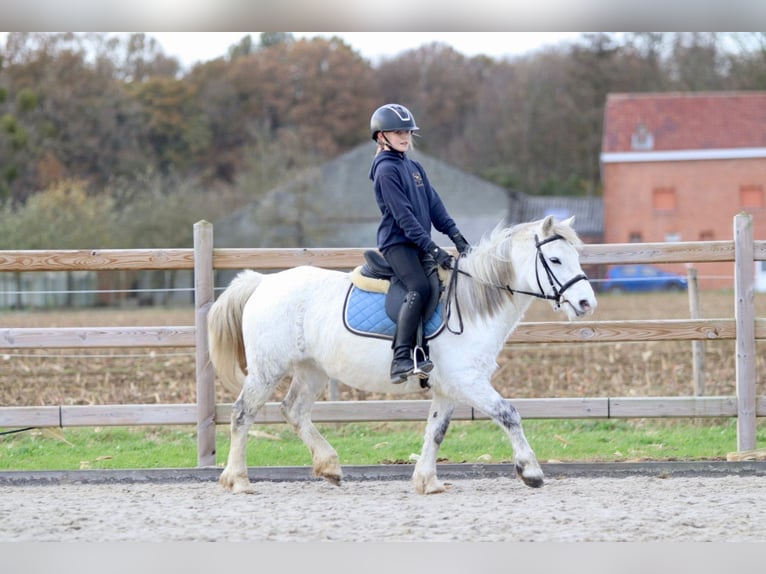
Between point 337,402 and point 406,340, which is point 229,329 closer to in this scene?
point 337,402

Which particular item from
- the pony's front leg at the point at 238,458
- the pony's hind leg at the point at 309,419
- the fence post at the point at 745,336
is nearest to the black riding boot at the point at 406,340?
the pony's hind leg at the point at 309,419

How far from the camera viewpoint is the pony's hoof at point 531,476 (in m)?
6.80

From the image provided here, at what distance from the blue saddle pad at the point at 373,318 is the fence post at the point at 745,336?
2.64 m

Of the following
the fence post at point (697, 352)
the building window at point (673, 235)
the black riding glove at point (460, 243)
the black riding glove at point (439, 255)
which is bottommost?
the fence post at point (697, 352)

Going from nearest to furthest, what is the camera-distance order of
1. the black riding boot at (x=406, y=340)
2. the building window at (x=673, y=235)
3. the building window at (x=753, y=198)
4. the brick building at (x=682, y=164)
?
the black riding boot at (x=406, y=340) → the brick building at (x=682, y=164) → the building window at (x=753, y=198) → the building window at (x=673, y=235)

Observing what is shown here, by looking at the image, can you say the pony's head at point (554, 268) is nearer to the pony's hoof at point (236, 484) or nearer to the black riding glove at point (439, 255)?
the black riding glove at point (439, 255)

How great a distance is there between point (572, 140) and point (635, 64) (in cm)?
510

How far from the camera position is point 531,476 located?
680cm

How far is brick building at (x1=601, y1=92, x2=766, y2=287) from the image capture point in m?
48.7

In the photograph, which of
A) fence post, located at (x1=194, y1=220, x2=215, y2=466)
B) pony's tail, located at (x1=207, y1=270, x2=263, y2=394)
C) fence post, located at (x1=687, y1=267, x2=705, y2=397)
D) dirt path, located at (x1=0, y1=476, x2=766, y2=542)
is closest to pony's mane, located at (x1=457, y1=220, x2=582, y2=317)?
dirt path, located at (x1=0, y1=476, x2=766, y2=542)

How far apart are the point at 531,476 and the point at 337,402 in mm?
1929

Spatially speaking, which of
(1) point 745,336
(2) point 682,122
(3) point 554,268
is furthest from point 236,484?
(2) point 682,122

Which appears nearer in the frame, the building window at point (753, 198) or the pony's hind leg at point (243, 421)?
the pony's hind leg at point (243, 421)

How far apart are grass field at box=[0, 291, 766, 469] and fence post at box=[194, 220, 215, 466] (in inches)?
14.0
